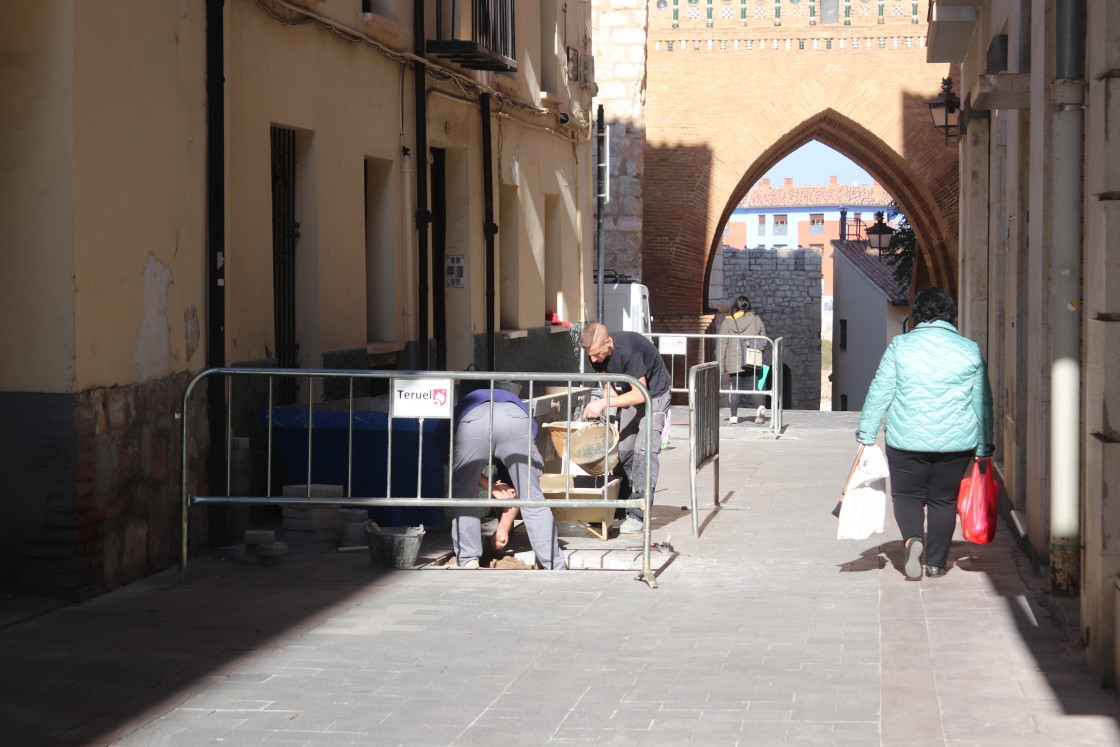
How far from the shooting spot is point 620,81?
24.7 meters

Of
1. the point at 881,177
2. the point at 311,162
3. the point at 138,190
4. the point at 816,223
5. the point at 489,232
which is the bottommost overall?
the point at 138,190

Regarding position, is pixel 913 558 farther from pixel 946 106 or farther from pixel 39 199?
pixel 946 106

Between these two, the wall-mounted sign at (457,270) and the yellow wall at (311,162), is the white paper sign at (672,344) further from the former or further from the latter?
the yellow wall at (311,162)

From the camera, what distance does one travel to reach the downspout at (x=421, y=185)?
13.5 metres

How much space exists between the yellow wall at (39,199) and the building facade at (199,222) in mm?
11

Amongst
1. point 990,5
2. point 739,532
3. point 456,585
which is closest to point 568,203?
point 990,5

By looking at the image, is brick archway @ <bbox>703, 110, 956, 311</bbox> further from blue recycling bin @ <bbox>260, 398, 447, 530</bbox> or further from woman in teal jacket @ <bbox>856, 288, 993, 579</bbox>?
woman in teal jacket @ <bbox>856, 288, 993, 579</bbox>

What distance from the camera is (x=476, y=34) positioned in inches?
565

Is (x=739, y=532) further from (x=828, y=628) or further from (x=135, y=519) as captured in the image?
(x=135, y=519)

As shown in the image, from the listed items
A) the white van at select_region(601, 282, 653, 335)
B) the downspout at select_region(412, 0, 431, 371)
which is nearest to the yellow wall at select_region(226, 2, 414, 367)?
the downspout at select_region(412, 0, 431, 371)

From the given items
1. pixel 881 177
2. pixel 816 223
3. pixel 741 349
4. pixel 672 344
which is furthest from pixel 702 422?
pixel 816 223

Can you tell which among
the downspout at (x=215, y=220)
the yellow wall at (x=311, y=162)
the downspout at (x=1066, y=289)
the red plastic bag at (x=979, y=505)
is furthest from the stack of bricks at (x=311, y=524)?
the downspout at (x=1066, y=289)

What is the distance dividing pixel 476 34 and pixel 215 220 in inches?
223

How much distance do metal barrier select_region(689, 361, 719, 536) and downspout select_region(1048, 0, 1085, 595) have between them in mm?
2596
